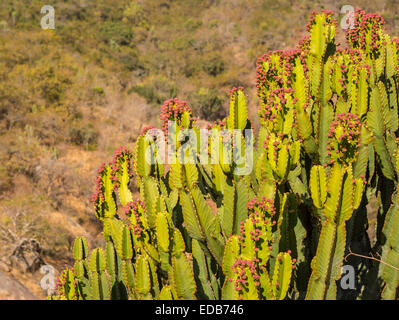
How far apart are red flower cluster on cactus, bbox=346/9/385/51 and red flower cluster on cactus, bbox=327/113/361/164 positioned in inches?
52.1

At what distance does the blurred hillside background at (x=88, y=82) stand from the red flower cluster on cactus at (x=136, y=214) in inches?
131

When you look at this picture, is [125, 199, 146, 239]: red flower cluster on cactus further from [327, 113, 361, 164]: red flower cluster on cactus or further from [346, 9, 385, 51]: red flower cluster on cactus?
[346, 9, 385, 51]: red flower cluster on cactus

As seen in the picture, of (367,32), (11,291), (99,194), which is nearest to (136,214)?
(99,194)

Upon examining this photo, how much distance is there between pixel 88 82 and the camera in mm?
17766

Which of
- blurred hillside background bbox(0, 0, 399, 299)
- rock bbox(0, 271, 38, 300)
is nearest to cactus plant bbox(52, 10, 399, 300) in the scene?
rock bbox(0, 271, 38, 300)

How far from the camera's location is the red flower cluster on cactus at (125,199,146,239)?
371cm

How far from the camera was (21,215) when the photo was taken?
32.5 ft

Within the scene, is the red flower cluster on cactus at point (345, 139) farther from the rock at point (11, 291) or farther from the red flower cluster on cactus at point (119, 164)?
the rock at point (11, 291)

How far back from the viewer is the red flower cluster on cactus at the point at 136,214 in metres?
3.71

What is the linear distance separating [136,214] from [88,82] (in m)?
15.0

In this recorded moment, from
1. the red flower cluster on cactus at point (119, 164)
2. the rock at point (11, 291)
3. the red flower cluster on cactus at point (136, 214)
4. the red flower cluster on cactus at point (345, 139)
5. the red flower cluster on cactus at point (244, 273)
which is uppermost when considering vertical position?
the red flower cluster on cactus at point (345, 139)

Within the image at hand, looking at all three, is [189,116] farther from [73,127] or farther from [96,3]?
[96,3]

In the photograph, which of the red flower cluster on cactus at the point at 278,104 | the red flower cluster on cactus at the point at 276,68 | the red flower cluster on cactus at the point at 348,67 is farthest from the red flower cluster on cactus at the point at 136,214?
the red flower cluster on cactus at the point at 348,67
